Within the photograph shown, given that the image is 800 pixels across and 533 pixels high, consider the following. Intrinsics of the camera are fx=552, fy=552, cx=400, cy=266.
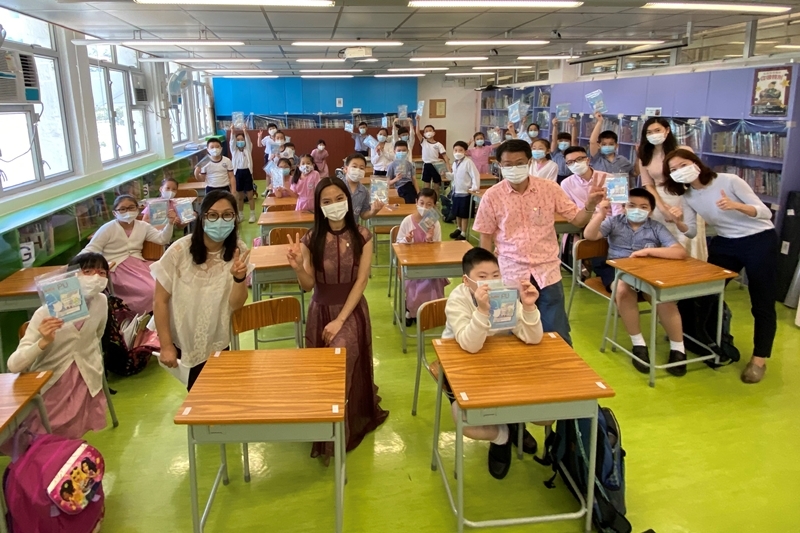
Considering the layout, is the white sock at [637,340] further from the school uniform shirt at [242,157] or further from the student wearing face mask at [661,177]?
the school uniform shirt at [242,157]

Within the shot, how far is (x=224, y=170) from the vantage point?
8609 mm

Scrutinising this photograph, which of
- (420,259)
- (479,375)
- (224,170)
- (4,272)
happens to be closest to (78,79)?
(224,170)

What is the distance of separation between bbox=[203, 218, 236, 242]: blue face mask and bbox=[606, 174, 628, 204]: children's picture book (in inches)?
104

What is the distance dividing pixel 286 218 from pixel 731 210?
3.98 m

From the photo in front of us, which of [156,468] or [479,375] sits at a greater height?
[479,375]

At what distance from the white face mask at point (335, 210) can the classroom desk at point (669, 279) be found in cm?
213

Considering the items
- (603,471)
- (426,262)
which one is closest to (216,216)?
(426,262)

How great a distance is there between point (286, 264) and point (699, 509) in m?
3.01

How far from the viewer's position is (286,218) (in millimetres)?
5750

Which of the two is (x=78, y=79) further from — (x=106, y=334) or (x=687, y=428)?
(x=687, y=428)

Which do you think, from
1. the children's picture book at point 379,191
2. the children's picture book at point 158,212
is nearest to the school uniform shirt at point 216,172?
the children's picture book at point 158,212

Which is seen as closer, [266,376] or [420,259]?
[266,376]

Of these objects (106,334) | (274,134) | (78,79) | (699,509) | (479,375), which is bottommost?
(699,509)

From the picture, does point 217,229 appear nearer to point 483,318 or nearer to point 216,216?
point 216,216
